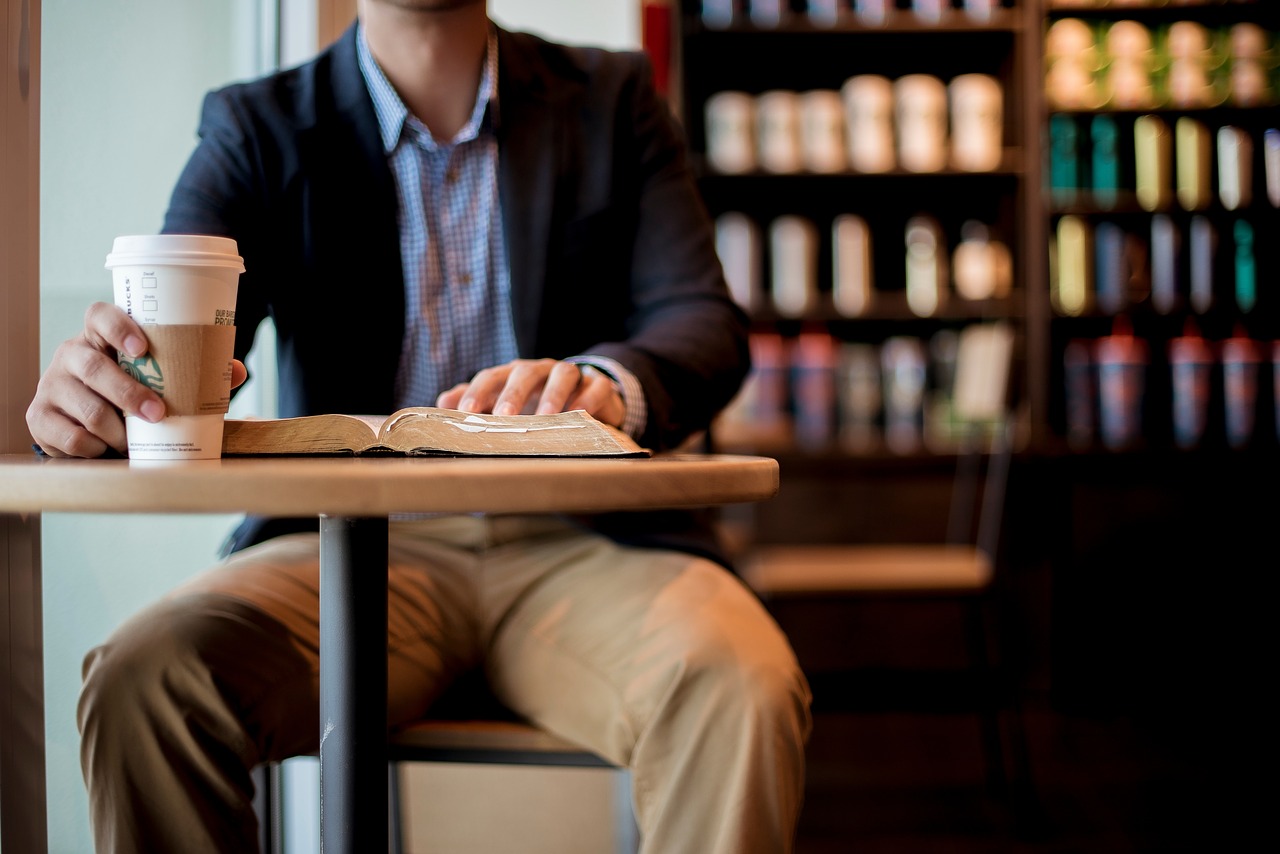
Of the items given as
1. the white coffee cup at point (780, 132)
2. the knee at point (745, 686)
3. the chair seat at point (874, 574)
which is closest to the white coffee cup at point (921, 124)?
the white coffee cup at point (780, 132)

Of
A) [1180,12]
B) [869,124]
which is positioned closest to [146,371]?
[869,124]

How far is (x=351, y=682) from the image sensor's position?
0.76m

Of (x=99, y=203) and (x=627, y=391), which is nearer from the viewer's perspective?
(x=627, y=391)

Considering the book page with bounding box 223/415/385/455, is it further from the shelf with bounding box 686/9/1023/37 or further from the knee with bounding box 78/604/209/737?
the shelf with bounding box 686/9/1023/37

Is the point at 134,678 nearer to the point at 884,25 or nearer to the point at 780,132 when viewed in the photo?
the point at 780,132

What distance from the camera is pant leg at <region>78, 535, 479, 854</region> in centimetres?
85

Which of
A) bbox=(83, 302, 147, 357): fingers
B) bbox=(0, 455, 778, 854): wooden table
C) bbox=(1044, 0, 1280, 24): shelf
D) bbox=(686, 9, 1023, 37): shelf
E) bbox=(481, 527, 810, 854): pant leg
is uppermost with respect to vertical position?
bbox=(1044, 0, 1280, 24): shelf

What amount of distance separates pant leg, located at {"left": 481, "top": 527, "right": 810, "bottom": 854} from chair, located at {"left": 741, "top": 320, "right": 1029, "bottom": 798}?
31.0 inches

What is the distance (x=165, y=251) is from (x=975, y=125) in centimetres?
304

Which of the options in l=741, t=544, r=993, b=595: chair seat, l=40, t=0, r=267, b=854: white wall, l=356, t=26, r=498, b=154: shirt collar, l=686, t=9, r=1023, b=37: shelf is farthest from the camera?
l=686, t=9, r=1023, b=37: shelf

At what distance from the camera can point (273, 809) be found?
1.68 metres

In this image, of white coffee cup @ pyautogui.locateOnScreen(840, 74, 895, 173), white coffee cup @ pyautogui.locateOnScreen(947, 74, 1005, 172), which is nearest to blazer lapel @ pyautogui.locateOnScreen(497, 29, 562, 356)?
white coffee cup @ pyautogui.locateOnScreen(840, 74, 895, 173)

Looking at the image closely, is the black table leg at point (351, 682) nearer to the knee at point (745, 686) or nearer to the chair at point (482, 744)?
the chair at point (482, 744)

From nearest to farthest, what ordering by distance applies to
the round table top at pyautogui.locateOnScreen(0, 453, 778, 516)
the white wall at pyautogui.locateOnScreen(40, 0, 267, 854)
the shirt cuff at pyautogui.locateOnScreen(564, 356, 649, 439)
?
the round table top at pyautogui.locateOnScreen(0, 453, 778, 516)
the shirt cuff at pyautogui.locateOnScreen(564, 356, 649, 439)
the white wall at pyautogui.locateOnScreen(40, 0, 267, 854)
